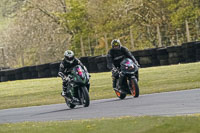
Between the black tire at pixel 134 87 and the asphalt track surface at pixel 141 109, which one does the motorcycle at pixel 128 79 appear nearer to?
the black tire at pixel 134 87

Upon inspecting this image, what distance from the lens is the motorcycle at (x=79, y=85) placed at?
14.8m

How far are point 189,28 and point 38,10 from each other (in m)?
20.5

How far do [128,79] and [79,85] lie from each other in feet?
5.54

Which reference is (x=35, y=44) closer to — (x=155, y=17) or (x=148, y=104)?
(x=155, y=17)

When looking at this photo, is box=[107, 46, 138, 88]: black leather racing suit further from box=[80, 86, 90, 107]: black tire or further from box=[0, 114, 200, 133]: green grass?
box=[0, 114, 200, 133]: green grass

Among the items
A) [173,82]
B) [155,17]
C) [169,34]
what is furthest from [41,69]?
[173,82]

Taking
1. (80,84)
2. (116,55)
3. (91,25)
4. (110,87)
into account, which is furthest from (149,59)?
(91,25)

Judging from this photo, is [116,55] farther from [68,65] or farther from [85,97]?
[85,97]

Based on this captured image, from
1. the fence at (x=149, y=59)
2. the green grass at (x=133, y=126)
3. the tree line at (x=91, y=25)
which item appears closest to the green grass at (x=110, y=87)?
the fence at (x=149, y=59)

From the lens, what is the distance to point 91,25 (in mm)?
45594

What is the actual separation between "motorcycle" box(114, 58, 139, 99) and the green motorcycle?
1294mm

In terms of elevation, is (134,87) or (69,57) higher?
(69,57)

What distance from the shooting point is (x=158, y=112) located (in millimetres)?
11359

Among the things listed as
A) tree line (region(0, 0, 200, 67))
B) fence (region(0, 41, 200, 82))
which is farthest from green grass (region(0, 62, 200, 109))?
tree line (region(0, 0, 200, 67))
